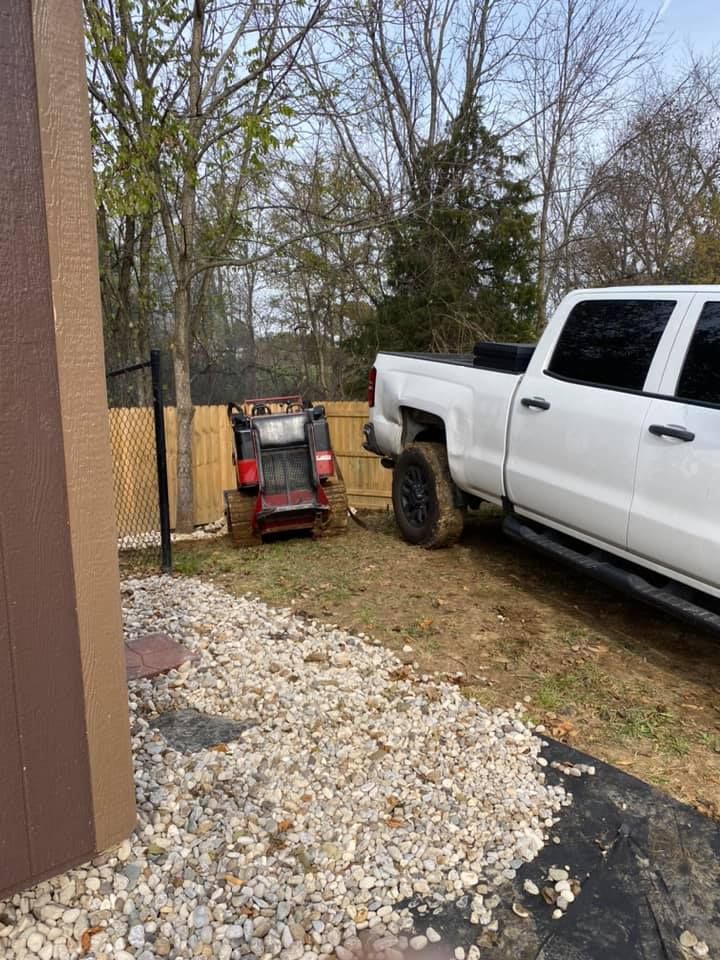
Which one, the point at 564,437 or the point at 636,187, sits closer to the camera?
the point at 564,437

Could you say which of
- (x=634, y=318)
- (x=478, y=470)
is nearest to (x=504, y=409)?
(x=478, y=470)

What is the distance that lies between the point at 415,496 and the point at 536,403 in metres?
1.81

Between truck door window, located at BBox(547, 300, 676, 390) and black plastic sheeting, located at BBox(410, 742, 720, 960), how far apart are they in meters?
2.19

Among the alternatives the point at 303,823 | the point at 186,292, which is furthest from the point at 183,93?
the point at 303,823

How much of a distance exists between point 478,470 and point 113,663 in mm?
3428

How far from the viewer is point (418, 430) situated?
239 inches

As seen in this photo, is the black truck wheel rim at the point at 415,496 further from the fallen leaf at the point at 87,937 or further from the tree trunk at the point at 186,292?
the tree trunk at the point at 186,292

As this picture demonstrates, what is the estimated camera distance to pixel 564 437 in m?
4.14

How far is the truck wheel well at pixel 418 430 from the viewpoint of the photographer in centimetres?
601

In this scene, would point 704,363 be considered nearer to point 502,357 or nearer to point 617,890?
point 502,357

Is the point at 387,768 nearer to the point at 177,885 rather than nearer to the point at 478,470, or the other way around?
the point at 177,885

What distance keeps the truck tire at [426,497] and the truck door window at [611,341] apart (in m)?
1.51

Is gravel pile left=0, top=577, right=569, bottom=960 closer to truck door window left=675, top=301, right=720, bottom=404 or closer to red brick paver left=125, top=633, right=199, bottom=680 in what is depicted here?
red brick paver left=125, top=633, right=199, bottom=680

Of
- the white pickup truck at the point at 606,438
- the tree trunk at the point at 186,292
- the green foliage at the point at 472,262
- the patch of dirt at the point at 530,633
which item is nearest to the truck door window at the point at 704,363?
the white pickup truck at the point at 606,438
